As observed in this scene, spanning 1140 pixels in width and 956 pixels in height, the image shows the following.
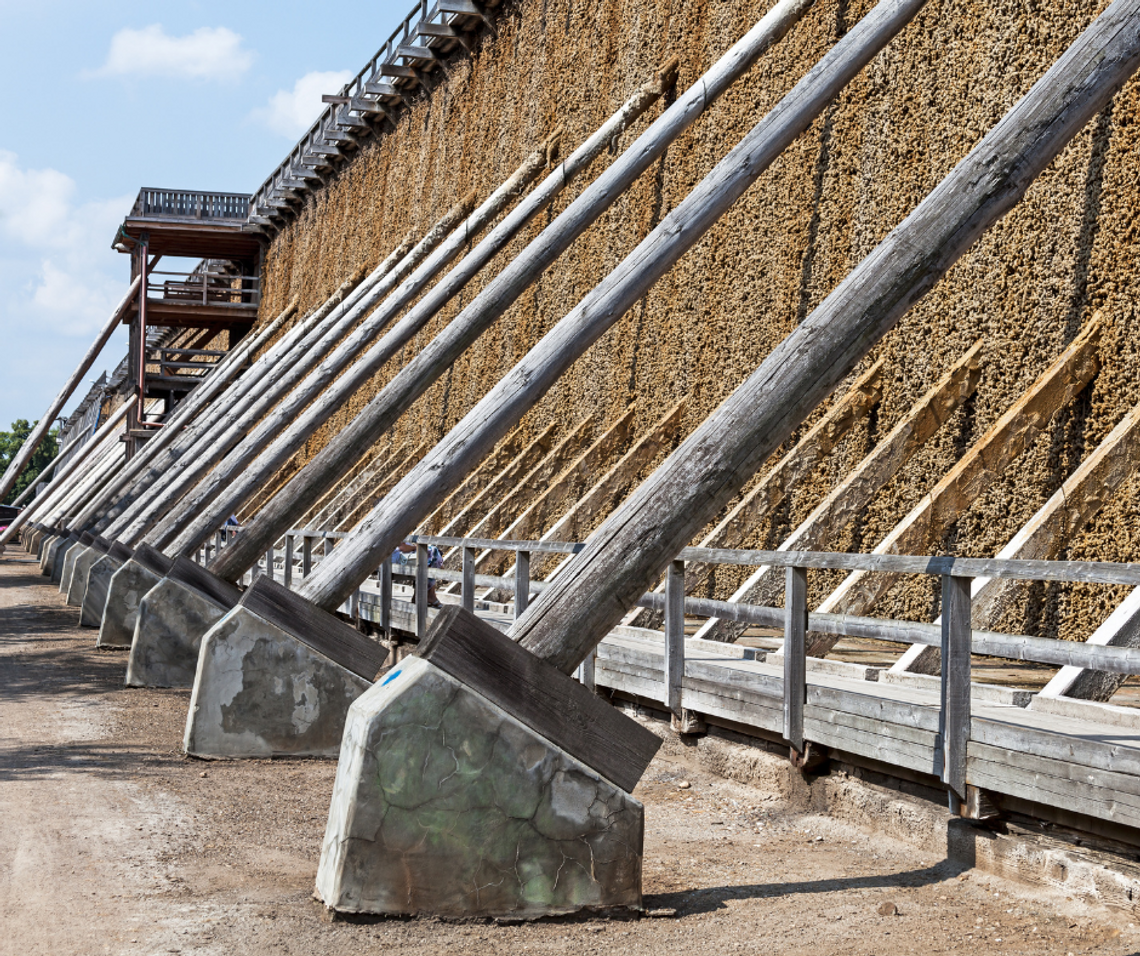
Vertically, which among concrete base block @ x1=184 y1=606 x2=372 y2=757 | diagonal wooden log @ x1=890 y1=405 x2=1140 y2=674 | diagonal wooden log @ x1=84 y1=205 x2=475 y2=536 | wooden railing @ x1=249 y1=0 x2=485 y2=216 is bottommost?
concrete base block @ x1=184 y1=606 x2=372 y2=757

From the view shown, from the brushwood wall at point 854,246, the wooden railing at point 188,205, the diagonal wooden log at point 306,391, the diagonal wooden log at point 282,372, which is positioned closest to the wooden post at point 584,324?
the brushwood wall at point 854,246

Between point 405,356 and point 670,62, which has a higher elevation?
point 670,62

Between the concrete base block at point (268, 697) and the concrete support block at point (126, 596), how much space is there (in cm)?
622

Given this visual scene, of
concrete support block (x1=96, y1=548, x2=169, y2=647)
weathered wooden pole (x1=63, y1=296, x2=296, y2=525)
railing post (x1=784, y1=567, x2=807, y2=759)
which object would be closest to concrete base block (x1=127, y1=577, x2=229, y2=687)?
concrete support block (x1=96, y1=548, x2=169, y2=647)

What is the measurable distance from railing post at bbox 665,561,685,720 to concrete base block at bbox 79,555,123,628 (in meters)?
10.9

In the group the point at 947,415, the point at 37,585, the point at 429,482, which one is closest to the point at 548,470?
the point at 947,415

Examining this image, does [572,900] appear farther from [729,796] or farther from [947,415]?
[947,415]

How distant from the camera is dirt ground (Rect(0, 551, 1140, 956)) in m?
4.37

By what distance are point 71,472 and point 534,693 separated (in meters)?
36.8

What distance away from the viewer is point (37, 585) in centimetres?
2648

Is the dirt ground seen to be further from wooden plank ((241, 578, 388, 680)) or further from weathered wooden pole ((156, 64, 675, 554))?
weathered wooden pole ((156, 64, 675, 554))

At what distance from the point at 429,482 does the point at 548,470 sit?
27.9 ft

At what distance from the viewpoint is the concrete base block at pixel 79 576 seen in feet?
66.9

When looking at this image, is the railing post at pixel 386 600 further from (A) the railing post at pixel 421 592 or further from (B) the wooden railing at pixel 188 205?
(B) the wooden railing at pixel 188 205
